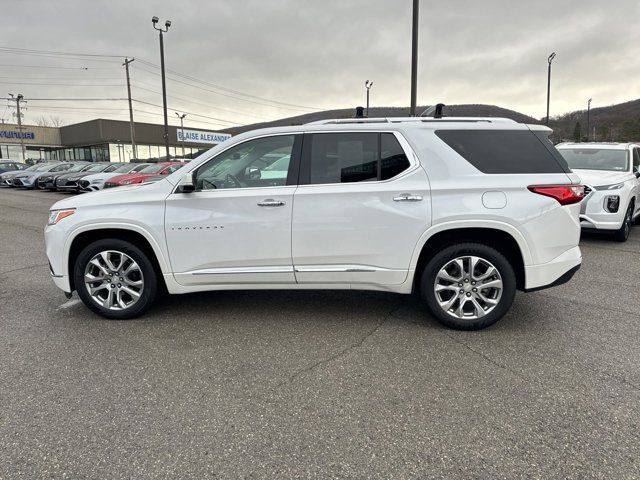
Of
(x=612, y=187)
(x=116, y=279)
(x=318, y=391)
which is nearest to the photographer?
(x=318, y=391)

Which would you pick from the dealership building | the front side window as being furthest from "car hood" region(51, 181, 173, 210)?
the dealership building

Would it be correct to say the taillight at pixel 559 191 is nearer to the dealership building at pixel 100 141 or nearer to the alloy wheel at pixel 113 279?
the alloy wheel at pixel 113 279

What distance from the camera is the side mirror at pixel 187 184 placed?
154 inches

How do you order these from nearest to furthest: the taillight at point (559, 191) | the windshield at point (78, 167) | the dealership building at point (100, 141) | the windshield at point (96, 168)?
the taillight at point (559, 191) < the windshield at point (96, 168) < the windshield at point (78, 167) < the dealership building at point (100, 141)

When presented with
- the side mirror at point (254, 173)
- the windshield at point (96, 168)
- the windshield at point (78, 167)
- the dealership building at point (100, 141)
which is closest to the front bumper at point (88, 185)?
the windshield at point (96, 168)

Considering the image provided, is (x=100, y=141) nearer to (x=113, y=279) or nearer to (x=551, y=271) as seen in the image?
(x=113, y=279)

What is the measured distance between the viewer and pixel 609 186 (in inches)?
292

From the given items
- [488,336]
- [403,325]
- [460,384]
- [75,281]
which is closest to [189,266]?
[75,281]

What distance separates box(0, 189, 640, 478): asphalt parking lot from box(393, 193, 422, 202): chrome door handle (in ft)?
3.90

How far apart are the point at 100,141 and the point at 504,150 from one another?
57460 mm

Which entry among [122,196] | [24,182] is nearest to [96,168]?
[24,182]

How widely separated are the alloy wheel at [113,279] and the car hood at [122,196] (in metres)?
0.49

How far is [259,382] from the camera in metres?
3.08

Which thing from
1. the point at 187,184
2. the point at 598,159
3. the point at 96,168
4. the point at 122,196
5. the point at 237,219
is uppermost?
the point at 96,168
